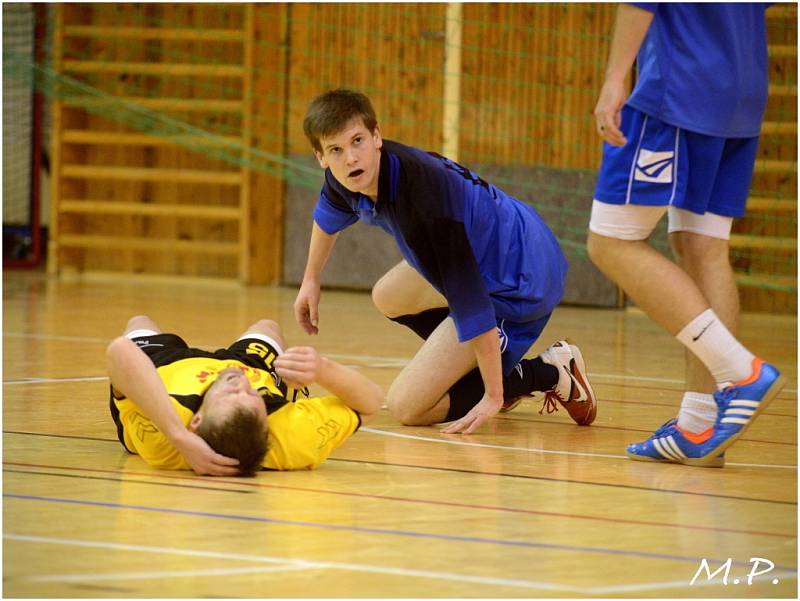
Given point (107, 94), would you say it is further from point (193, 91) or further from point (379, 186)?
point (379, 186)

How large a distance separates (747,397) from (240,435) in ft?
3.26

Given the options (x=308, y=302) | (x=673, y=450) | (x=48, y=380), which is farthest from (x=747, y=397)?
(x=48, y=380)

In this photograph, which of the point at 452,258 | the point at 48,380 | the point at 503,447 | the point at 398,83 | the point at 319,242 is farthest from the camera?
the point at 398,83

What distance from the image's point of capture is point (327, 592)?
1.75 metres

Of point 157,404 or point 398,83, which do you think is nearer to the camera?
point 157,404

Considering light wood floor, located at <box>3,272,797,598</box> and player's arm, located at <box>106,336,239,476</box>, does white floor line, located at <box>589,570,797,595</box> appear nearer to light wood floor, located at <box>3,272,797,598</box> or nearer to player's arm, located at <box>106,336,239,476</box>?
light wood floor, located at <box>3,272,797,598</box>

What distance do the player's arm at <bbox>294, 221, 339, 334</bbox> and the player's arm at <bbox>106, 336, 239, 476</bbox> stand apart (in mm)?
784

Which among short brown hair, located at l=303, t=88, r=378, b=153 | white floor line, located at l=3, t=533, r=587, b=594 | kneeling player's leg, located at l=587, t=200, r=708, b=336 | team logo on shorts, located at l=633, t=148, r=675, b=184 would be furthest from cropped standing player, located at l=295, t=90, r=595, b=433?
white floor line, located at l=3, t=533, r=587, b=594

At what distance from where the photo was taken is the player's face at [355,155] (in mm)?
2818

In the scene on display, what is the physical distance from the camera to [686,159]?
104 inches

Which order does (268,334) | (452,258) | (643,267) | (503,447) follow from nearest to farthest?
(643,267)
(452,258)
(503,447)
(268,334)

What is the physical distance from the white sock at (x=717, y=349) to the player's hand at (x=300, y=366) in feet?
2.48

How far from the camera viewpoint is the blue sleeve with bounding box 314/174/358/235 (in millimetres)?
3215

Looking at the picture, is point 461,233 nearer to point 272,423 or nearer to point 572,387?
point 272,423
